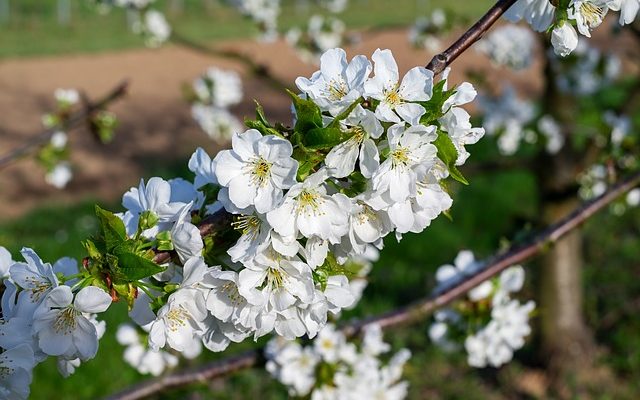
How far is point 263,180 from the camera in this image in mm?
809

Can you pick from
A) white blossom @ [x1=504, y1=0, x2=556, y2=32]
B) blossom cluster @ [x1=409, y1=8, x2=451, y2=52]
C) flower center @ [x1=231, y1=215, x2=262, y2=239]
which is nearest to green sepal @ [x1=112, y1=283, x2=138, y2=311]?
flower center @ [x1=231, y1=215, x2=262, y2=239]

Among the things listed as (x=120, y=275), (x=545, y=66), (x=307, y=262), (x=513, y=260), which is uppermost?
(x=545, y=66)

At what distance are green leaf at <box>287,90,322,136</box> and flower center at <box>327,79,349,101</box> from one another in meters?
0.03

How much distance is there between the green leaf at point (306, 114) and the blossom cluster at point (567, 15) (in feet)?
1.08

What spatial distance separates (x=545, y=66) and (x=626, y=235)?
8.92 ft

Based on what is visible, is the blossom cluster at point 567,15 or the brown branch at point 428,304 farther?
the brown branch at point 428,304

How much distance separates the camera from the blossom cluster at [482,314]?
1730mm

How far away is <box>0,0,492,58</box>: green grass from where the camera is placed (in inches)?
657

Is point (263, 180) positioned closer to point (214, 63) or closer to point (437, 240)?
point (437, 240)

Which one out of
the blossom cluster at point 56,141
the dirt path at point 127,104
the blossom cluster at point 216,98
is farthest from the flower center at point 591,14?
the dirt path at point 127,104

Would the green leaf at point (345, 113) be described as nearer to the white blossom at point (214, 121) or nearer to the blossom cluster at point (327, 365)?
the blossom cluster at point (327, 365)

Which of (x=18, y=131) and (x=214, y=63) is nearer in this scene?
(x=18, y=131)

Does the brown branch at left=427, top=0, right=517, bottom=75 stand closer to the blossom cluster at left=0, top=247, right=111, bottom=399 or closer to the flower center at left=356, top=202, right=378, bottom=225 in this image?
the flower center at left=356, top=202, right=378, bottom=225

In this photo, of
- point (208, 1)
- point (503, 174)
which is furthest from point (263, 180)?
point (208, 1)
